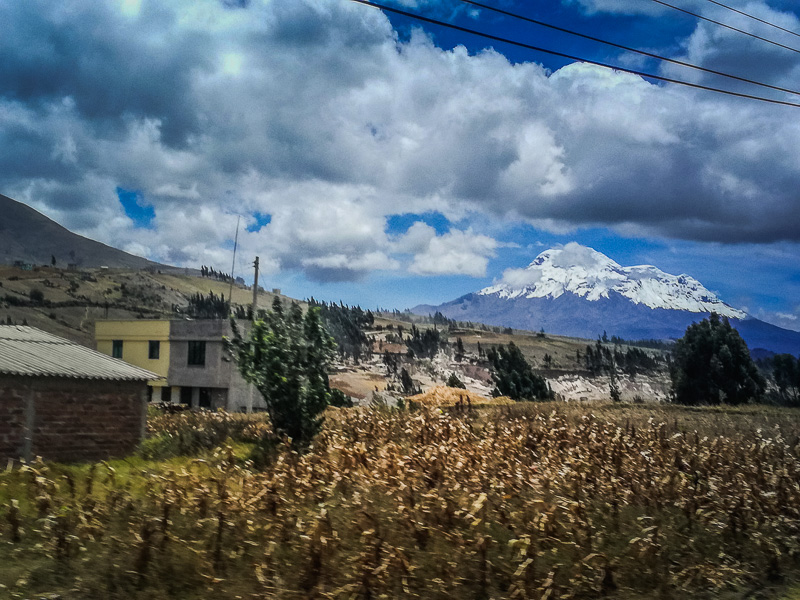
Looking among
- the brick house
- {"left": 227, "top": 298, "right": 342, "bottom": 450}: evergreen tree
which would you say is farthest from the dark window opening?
{"left": 227, "top": 298, "right": 342, "bottom": 450}: evergreen tree

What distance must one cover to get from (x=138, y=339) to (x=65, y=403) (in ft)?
126

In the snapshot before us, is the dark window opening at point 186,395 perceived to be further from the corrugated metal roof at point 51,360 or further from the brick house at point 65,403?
the brick house at point 65,403

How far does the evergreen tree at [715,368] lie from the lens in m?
55.5

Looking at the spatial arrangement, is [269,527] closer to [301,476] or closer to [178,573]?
[178,573]

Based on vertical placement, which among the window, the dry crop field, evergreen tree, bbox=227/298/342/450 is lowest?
the dry crop field

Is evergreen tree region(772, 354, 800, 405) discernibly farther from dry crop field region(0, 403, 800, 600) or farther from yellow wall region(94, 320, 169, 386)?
dry crop field region(0, 403, 800, 600)

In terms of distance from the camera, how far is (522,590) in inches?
269

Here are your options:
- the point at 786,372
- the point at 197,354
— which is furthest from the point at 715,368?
the point at 197,354

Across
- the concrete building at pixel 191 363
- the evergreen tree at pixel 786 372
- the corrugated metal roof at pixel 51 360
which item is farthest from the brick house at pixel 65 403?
the evergreen tree at pixel 786 372

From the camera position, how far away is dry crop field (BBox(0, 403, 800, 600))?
7129 mm

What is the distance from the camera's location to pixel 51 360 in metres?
18.8

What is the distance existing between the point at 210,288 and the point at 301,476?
555 ft

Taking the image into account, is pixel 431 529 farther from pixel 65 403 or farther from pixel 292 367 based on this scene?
pixel 65 403

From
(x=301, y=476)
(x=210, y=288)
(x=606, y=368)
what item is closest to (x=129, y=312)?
(x=210, y=288)
